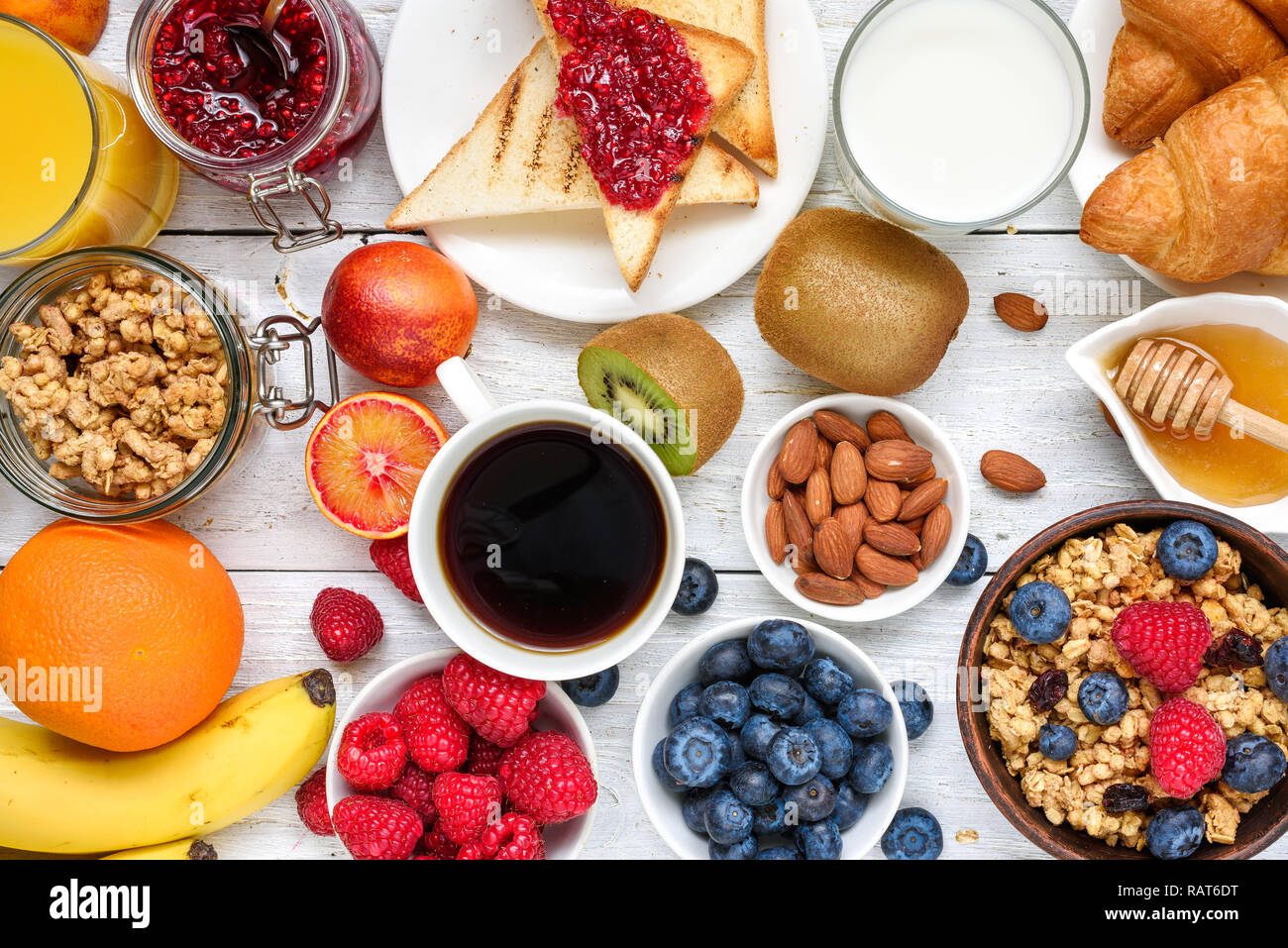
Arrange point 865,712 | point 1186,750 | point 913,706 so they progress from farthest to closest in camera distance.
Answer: point 913,706 < point 865,712 < point 1186,750

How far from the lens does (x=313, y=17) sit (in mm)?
1042

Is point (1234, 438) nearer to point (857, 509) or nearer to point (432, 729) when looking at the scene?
point (857, 509)

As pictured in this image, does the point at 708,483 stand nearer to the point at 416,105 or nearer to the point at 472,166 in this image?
the point at 472,166

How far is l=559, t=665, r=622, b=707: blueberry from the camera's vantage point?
114 cm

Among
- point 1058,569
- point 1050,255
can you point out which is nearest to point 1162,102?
point 1050,255

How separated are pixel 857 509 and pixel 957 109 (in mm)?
504

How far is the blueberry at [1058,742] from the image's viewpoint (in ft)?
3.31

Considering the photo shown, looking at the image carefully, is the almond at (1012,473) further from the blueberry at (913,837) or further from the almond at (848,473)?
the blueberry at (913,837)

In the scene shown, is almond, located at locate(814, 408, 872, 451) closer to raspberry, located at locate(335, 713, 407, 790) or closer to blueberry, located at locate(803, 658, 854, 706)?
blueberry, located at locate(803, 658, 854, 706)

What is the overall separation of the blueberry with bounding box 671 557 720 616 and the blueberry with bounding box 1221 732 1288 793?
608 millimetres

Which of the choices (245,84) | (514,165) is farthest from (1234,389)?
(245,84)

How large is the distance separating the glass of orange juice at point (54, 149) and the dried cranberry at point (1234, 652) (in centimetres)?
139

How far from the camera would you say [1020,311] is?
118 cm

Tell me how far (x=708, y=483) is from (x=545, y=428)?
27 cm
